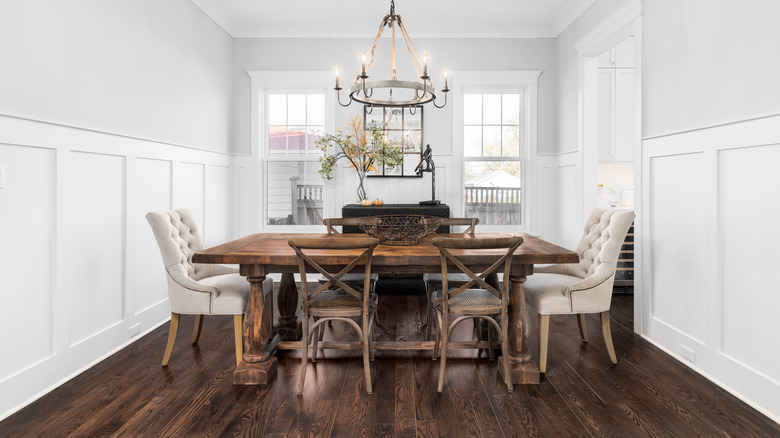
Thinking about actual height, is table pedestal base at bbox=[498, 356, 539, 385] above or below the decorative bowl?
below

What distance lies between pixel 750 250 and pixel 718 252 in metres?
0.20

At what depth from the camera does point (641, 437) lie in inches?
74.5

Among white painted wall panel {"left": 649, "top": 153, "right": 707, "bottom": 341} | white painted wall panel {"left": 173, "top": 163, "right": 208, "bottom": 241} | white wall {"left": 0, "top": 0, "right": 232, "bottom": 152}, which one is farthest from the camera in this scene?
white painted wall panel {"left": 173, "top": 163, "right": 208, "bottom": 241}

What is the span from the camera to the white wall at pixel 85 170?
2170mm

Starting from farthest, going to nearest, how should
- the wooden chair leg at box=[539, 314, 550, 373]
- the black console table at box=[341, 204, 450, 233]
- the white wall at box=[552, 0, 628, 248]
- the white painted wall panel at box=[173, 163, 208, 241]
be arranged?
the black console table at box=[341, 204, 450, 233], the white wall at box=[552, 0, 628, 248], the white painted wall panel at box=[173, 163, 208, 241], the wooden chair leg at box=[539, 314, 550, 373]

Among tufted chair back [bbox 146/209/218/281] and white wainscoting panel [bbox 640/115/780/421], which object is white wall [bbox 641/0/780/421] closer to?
white wainscoting panel [bbox 640/115/780/421]

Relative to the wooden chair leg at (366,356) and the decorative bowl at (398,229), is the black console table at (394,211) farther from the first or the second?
the wooden chair leg at (366,356)

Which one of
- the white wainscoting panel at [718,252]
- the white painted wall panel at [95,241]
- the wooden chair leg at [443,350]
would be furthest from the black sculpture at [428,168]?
the white painted wall panel at [95,241]

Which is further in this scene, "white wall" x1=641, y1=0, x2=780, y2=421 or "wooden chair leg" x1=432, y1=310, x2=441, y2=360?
"wooden chair leg" x1=432, y1=310, x2=441, y2=360

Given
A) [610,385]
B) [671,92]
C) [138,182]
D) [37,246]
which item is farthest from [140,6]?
[610,385]

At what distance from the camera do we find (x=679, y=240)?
2838 millimetres

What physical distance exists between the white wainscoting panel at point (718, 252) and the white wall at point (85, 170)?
3.81 metres

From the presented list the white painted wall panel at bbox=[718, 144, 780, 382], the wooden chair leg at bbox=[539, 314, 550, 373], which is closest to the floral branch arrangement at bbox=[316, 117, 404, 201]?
the wooden chair leg at bbox=[539, 314, 550, 373]

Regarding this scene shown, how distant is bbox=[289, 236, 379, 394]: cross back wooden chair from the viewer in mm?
2207
